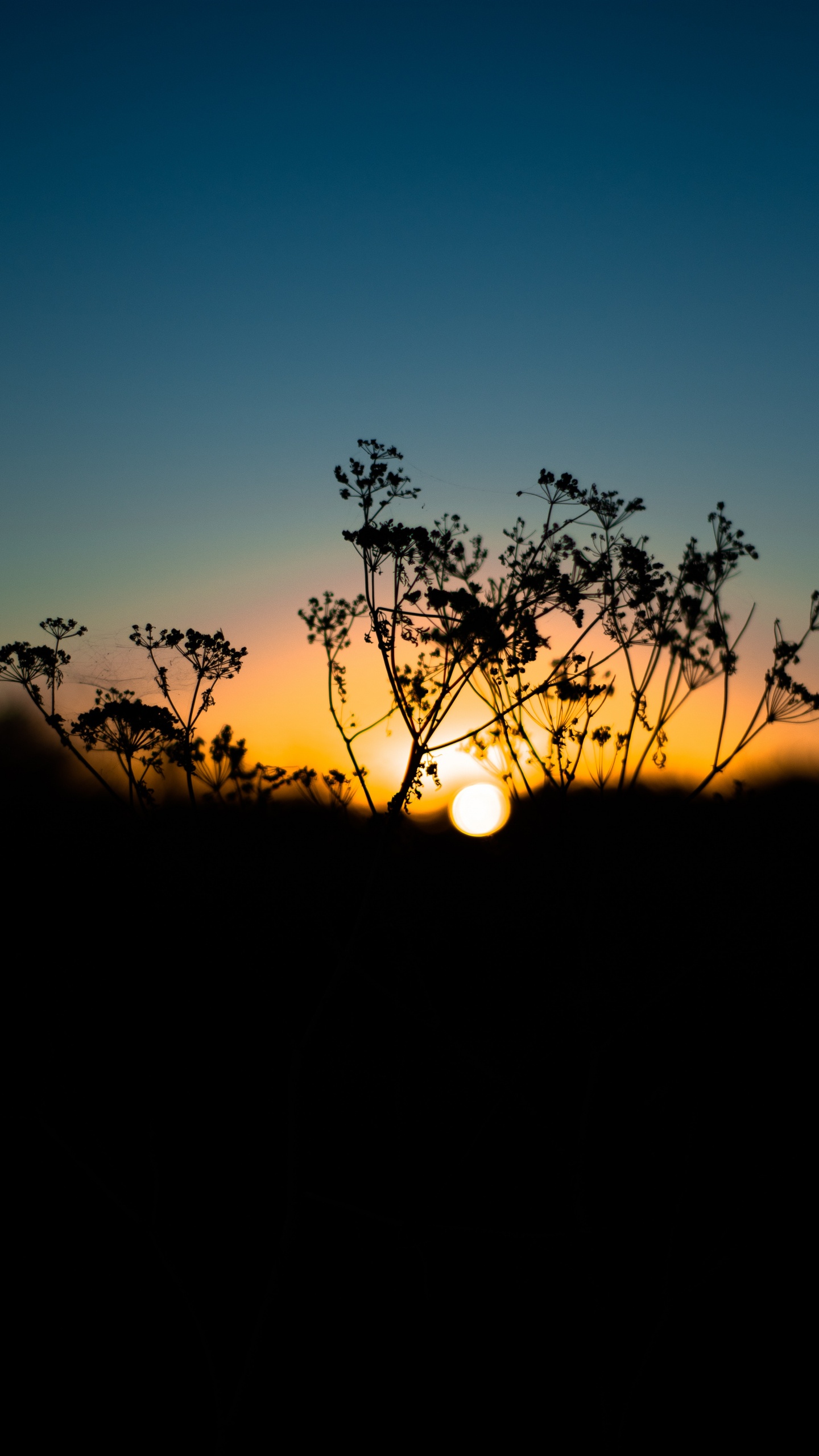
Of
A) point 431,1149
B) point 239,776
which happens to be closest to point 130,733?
point 239,776

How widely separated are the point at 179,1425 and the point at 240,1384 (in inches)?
112

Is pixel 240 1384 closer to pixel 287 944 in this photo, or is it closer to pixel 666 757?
pixel 287 944

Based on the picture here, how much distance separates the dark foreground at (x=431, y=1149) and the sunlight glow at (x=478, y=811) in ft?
1.72

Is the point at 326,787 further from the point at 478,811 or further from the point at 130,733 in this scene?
the point at 478,811

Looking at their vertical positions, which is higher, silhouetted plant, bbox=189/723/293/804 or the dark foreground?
silhouetted plant, bbox=189/723/293/804

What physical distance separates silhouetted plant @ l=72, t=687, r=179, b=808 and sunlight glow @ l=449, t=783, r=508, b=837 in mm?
4502

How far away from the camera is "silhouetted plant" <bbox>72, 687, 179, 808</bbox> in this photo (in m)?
7.44

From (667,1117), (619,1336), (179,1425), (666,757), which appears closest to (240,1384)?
(179,1425)

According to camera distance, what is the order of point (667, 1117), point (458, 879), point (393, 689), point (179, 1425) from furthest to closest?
point (458, 879), point (667, 1117), point (179, 1425), point (393, 689)

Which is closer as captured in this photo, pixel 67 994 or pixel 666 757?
pixel 666 757

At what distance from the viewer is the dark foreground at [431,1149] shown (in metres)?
8.62

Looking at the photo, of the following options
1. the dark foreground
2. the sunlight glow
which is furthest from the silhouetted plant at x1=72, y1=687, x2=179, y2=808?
the sunlight glow

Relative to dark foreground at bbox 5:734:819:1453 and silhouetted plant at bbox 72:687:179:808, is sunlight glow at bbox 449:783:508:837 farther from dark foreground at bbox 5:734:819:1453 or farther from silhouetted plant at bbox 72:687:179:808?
silhouetted plant at bbox 72:687:179:808

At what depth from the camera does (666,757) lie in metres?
8.15
